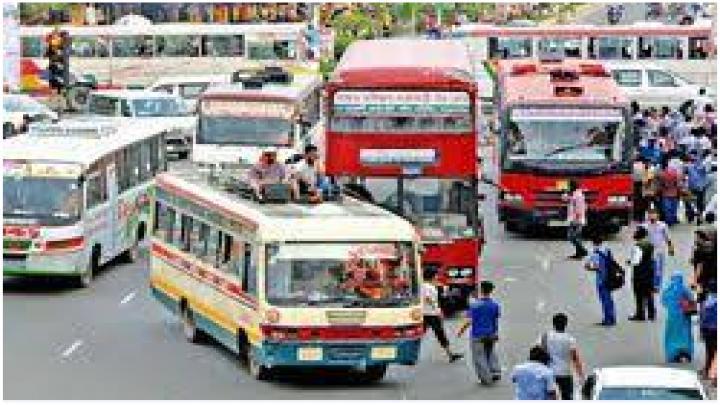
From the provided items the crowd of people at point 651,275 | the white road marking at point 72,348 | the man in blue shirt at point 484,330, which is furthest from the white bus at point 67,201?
the man in blue shirt at point 484,330

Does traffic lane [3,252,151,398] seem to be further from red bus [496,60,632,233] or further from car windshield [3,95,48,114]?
car windshield [3,95,48,114]

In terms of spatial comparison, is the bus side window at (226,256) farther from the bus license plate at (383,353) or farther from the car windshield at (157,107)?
the car windshield at (157,107)

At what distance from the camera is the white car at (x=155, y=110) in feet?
176

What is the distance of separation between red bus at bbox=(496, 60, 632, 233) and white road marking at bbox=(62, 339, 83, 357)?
479 inches

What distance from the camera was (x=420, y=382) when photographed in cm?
2641

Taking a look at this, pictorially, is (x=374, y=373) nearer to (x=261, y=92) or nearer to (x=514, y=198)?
(x=514, y=198)

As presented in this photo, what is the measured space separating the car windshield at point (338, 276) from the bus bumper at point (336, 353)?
1.43ft

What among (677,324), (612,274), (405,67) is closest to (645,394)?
(677,324)

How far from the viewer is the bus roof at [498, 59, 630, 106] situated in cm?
4016

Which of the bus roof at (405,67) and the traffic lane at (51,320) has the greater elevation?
the bus roof at (405,67)

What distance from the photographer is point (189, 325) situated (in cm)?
2936

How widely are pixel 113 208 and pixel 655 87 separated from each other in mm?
26972

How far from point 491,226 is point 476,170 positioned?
36.9 feet

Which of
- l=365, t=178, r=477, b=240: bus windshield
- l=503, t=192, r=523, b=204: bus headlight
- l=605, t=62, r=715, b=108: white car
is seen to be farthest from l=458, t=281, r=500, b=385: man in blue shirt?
l=605, t=62, r=715, b=108: white car
